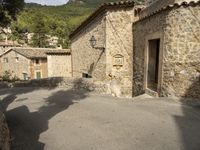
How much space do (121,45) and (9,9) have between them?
573 cm

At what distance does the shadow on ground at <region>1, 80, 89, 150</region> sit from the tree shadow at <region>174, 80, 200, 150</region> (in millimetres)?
3227

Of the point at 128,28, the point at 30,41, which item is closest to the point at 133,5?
the point at 128,28

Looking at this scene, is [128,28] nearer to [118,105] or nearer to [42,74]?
[118,105]

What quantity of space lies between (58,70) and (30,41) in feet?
86.1

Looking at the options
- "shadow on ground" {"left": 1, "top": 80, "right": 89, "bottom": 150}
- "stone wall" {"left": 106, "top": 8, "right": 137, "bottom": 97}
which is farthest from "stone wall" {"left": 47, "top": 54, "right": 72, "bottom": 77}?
"shadow on ground" {"left": 1, "top": 80, "right": 89, "bottom": 150}

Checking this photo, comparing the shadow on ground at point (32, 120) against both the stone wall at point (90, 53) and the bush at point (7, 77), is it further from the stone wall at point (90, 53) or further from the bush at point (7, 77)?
the bush at point (7, 77)

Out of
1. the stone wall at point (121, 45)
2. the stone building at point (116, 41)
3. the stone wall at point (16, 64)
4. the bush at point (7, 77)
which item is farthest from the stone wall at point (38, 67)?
the stone wall at point (121, 45)

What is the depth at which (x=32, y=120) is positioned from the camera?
648cm

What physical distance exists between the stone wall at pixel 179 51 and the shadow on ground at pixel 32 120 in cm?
397

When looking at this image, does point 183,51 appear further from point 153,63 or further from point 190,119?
point 190,119

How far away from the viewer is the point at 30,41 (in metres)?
45.7

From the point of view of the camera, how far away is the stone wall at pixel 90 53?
11817 mm

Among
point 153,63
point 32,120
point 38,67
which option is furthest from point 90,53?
point 38,67

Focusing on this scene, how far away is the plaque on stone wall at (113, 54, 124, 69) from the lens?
11.3 m
